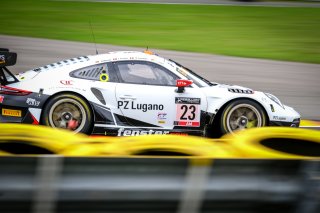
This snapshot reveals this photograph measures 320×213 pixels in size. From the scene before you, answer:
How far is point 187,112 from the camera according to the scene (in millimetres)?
8305

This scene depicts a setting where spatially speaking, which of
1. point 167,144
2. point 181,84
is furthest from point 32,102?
point 167,144

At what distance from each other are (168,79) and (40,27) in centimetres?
1178

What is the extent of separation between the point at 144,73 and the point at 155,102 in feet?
1.62

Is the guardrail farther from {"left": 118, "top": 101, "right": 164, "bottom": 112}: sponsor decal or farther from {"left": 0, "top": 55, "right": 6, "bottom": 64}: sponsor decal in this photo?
{"left": 0, "top": 55, "right": 6, "bottom": 64}: sponsor decal

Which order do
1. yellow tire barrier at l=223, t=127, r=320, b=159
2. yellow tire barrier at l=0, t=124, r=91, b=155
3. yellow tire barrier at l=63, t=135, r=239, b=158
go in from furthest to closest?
1. yellow tire barrier at l=223, t=127, r=320, b=159
2. yellow tire barrier at l=0, t=124, r=91, b=155
3. yellow tire barrier at l=63, t=135, r=239, b=158

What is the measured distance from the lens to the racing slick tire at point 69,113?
8.11 meters

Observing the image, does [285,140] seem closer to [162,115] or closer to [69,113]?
[162,115]

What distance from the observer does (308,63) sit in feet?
50.9

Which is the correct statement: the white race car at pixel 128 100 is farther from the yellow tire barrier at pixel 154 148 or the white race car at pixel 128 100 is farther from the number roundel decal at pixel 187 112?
the yellow tire barrier at pixel 154 148

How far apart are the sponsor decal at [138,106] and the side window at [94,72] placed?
0.40 metres

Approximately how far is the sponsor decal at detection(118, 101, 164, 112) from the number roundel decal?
10.3 inches

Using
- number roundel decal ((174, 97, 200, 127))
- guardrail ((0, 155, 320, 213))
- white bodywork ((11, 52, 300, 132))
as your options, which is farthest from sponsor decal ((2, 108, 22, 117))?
guardrail ((0, 155, 320, 213))

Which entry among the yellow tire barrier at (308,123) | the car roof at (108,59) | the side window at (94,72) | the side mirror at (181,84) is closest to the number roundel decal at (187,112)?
the side mirror at (181,84)

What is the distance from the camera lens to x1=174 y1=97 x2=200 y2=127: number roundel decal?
27.2 ft
